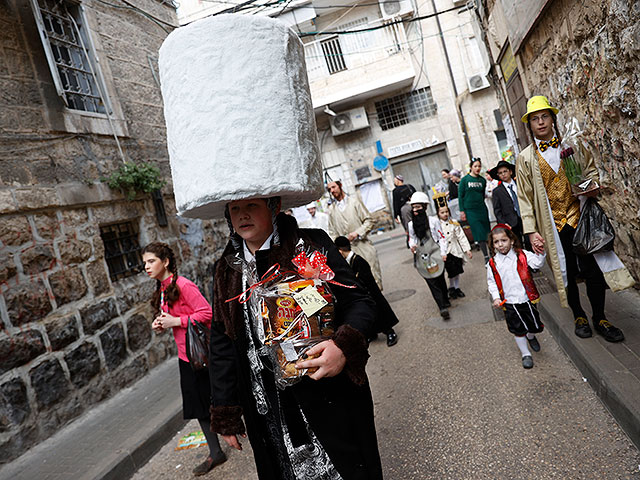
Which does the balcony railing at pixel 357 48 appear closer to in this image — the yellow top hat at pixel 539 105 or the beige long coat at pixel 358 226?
the beige long coat at pixel 358 226

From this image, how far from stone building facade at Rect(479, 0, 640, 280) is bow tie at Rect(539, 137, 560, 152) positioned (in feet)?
1.68

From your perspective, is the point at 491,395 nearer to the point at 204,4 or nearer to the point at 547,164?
the point at 547,164

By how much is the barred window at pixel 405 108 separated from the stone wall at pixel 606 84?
1404 cm

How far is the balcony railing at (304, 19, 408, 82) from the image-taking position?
59.1 ft

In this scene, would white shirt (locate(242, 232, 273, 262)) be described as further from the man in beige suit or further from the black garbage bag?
the man in beige suit

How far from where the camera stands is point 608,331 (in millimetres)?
3504

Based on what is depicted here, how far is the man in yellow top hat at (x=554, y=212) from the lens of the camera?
3572 mm

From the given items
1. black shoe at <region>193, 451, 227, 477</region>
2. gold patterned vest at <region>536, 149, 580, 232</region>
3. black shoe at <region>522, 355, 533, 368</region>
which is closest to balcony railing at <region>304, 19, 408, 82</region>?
gold patterned vest at <region>536, 149, 580, 232</region>

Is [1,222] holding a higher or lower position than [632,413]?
higher

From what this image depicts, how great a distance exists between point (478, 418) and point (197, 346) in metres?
2.21

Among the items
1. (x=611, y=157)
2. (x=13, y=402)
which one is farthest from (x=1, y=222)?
(x=611, y=157)

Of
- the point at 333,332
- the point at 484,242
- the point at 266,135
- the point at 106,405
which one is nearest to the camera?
the point at 266,135

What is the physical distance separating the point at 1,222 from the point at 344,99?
15123mm

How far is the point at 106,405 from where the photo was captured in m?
5.36
